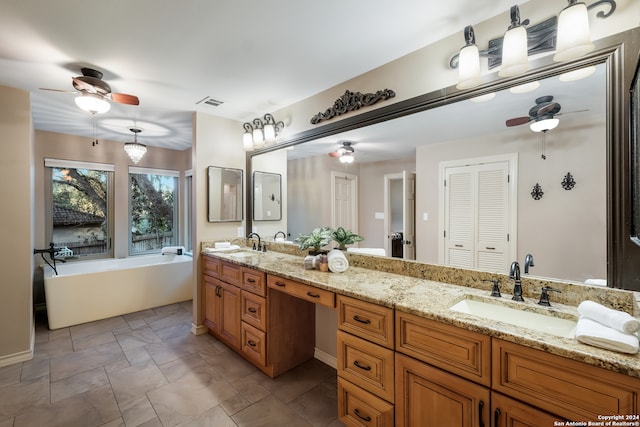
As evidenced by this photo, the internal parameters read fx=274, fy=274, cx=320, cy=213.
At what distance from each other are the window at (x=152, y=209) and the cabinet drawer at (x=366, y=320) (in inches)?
177

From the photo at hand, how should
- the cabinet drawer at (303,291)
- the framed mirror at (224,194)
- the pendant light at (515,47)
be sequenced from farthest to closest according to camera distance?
the framed mirror at (224,194)
the cabinet drawer at (303,291)
the pendant light at (515,47)

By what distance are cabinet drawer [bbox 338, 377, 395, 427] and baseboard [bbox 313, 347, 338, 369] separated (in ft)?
2.53

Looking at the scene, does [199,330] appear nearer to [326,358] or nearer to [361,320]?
[326,358]

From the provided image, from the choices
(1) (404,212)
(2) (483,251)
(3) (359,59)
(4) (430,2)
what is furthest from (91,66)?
(2) (483,251)

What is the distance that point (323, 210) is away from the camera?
280 cm

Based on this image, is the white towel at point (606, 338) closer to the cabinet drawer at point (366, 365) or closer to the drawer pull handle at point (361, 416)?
the cabinet drawer at point (366, 365)

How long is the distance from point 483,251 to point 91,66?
3124mm

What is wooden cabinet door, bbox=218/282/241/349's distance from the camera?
2.53m

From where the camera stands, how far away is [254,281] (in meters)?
2.31

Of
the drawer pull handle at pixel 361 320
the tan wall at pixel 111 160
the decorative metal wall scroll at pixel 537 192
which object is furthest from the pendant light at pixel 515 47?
the tan wall at pixel 111 160

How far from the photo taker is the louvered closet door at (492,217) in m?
1.59

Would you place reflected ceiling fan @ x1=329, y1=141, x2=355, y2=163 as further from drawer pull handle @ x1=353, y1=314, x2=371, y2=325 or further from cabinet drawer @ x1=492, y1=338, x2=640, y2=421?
cabinet drawer @ x1=492, y1=338, x2=640, y2=421

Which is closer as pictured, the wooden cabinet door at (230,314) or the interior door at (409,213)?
the interior door at (409,213)

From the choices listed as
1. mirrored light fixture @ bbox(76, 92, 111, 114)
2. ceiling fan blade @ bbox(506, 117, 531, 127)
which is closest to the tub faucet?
mirrored light fixture @ bbox(76, 92, 111, 114)
